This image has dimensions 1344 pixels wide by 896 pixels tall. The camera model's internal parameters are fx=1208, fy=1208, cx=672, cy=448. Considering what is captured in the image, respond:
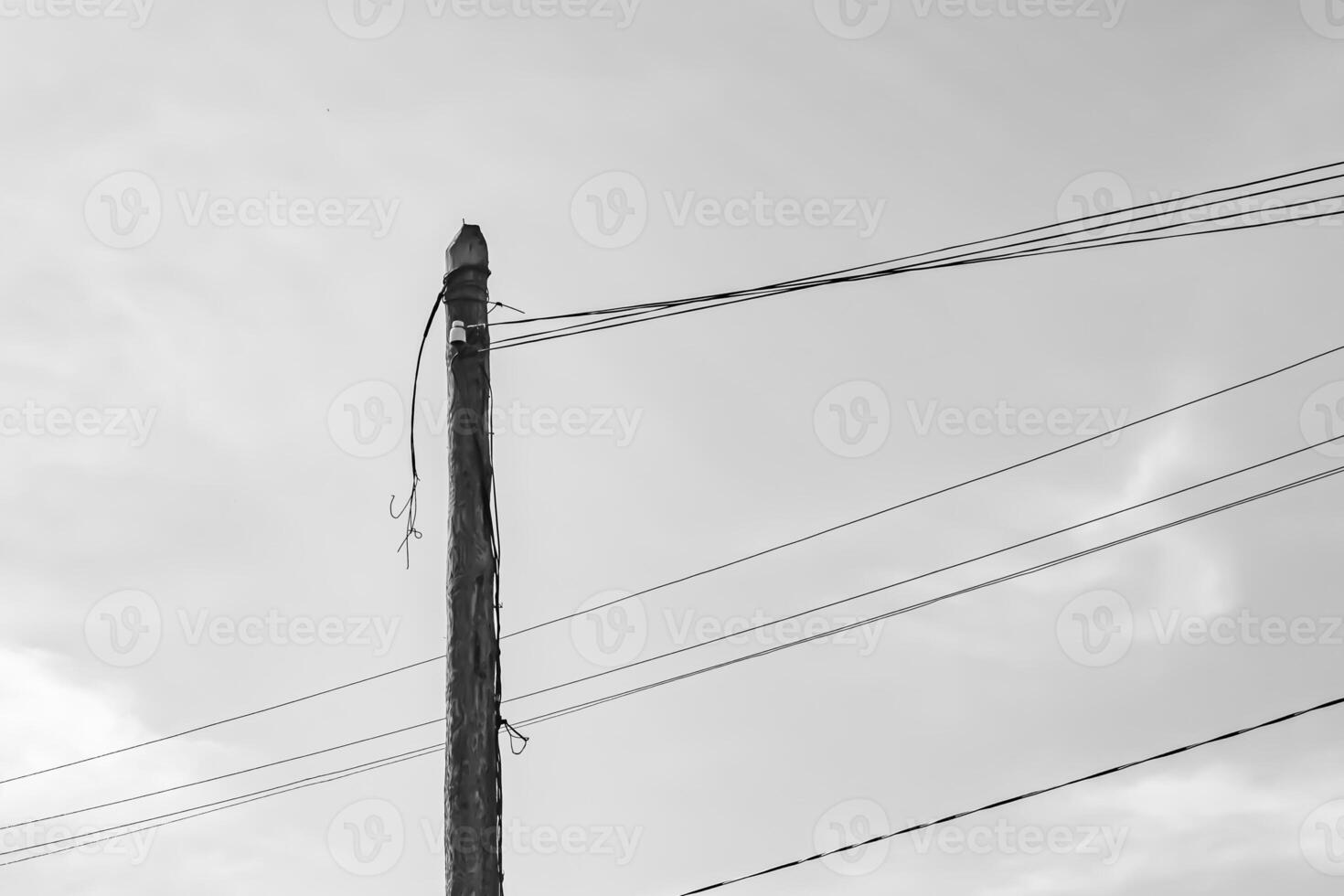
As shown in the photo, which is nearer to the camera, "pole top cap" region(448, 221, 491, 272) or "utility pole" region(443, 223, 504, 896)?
"utility pole" region(443, 223, 504, 896)

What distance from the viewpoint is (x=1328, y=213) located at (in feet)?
30.0

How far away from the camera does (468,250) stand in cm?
821

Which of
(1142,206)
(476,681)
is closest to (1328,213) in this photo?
(1142,206)

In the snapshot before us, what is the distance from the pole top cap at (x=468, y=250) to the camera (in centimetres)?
819

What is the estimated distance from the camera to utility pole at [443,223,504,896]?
6.95 m

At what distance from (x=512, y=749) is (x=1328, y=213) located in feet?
23.6

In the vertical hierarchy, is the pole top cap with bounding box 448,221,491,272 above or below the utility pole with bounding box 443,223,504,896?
A: above

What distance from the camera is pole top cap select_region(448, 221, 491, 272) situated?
819 centimetres

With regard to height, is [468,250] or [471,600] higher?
[468,250]

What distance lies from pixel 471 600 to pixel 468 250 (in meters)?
2.41

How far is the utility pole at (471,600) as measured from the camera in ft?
22.8

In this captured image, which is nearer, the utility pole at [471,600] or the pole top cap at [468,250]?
the utility pole at [471,600]

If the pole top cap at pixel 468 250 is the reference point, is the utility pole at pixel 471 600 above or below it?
below

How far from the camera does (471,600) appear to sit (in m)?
7.48
